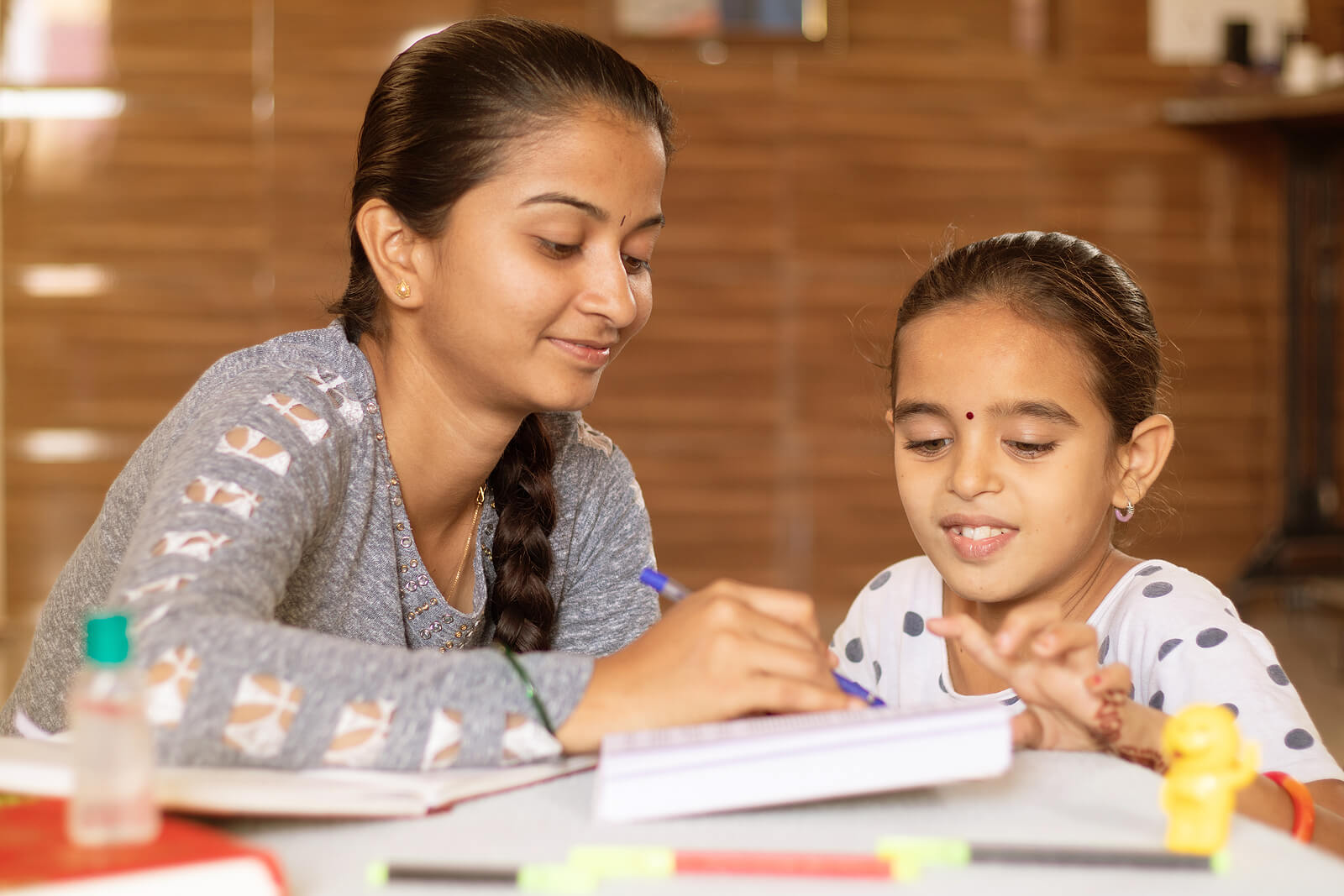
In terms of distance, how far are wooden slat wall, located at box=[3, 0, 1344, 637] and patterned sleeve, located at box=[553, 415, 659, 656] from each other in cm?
241

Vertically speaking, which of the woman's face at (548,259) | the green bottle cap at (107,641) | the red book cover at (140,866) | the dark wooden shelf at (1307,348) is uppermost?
the woman's face at (548,259)

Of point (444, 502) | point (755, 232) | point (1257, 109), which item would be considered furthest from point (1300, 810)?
point (1257, 109)

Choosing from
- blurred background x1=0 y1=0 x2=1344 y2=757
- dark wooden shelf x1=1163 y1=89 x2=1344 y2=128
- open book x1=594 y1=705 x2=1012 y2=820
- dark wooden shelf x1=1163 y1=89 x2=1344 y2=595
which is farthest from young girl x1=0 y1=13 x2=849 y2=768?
dark wooden shelf x1=1163 y1=89 x2=1344 y2=595

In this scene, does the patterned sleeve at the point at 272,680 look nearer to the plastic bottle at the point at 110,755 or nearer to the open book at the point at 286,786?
the open book at the point at 286,786

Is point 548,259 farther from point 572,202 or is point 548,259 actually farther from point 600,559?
point 600,559

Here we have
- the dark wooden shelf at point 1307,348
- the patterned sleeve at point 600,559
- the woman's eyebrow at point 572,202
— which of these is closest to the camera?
the woman's eyebrow at point 572,202

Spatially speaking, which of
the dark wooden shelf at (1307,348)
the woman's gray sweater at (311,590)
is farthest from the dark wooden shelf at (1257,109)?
the woman's gray sweater at (311,590)

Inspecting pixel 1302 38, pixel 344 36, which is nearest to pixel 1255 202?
pixel 1302 38

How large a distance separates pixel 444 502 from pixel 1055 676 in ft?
2.14

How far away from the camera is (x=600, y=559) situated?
1355mm

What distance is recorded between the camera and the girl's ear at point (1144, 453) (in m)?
1.25

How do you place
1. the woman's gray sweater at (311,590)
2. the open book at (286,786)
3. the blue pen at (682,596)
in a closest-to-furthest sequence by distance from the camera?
the open book at (286,786) → the woman's gray sweater at (311,590) → the blue pen at (682,596)

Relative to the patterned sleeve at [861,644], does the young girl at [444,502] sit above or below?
above

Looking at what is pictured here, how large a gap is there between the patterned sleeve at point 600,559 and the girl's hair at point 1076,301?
30cm
